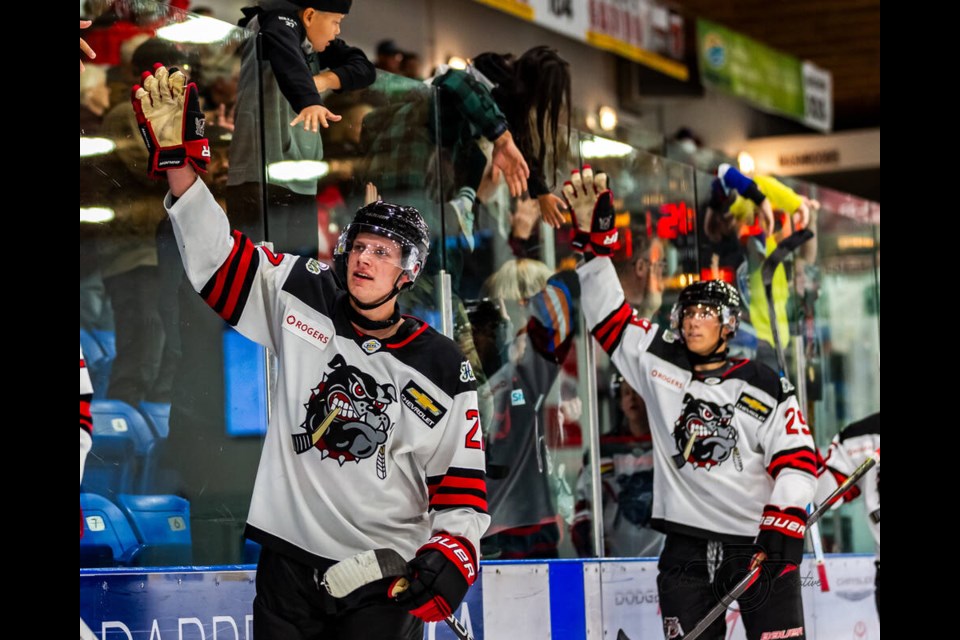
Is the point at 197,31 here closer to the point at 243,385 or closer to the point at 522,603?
the point at 243,385

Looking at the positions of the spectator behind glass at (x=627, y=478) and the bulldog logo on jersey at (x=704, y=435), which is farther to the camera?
the spectator behind glass at (x=627, y=478)

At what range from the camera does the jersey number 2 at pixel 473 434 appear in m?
3.37

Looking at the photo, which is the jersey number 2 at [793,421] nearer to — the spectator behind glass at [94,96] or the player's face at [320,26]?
the player's face at [320,26]

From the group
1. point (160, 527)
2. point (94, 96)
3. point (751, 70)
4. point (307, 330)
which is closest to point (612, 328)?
point (307, 330)

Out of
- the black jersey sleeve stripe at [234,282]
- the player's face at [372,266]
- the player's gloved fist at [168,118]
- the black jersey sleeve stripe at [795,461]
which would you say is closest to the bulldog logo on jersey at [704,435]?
the black jersey sleeve stripe at [795,461]

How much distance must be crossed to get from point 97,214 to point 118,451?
0.60 m

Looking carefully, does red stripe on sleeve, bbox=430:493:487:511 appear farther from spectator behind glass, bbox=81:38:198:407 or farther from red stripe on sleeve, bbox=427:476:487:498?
spectator behind glass, bbox=81:38:198:407

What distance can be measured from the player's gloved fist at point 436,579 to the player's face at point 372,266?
0.60m

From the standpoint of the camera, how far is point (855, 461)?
5.98 metres

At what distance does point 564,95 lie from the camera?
4.94 metres

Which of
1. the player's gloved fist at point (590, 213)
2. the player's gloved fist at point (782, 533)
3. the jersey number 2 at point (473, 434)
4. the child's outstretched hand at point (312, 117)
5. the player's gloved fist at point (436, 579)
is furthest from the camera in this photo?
the player's gloved fist at point (590, 213)

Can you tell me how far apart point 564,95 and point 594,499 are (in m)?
1.45

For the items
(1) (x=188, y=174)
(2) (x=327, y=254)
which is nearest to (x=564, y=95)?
(2) (x=327, y=254)
